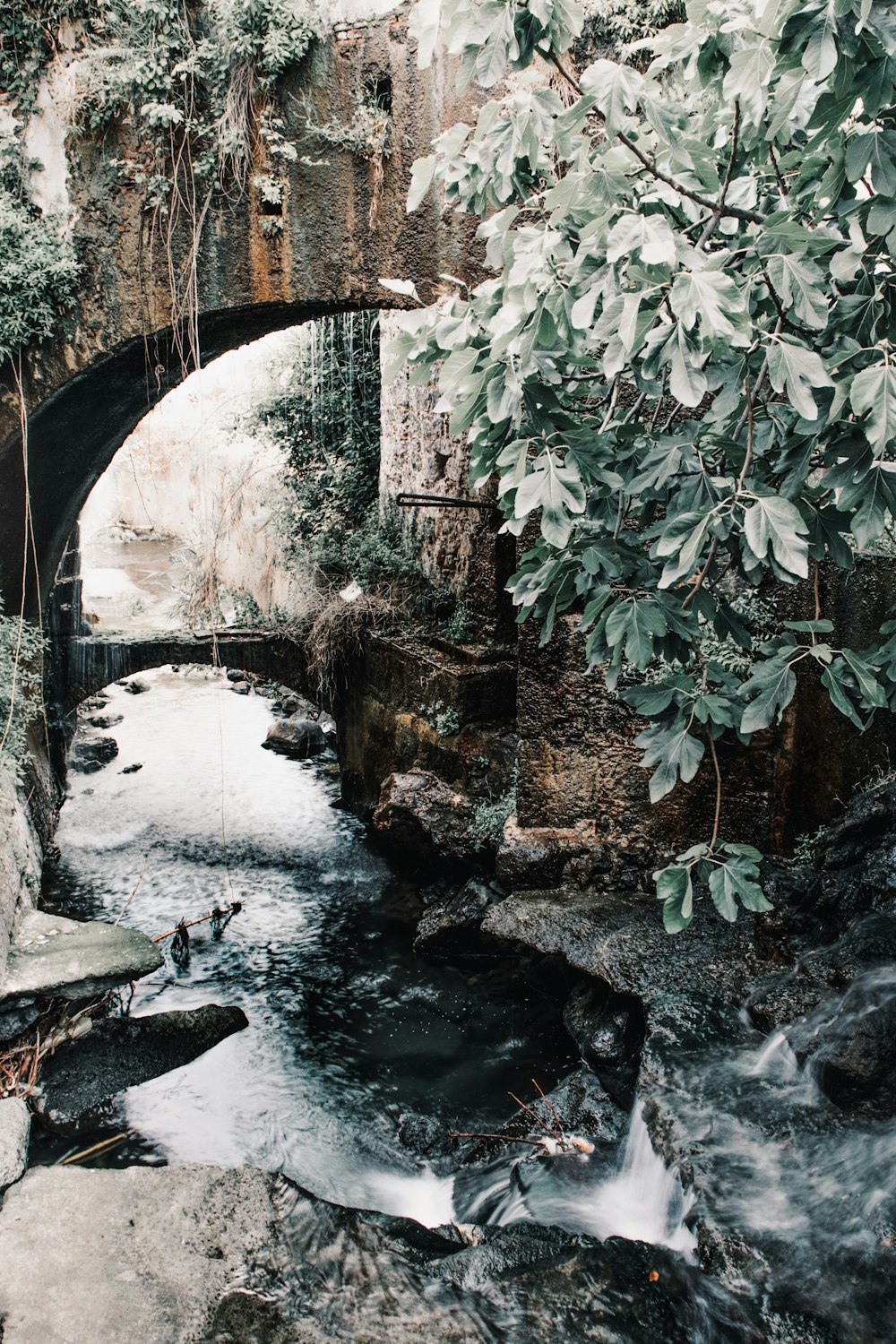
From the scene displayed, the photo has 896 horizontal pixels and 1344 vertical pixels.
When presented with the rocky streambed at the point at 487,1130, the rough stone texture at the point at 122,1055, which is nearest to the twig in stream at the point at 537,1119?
the rocky streambed at the point at 487,1130

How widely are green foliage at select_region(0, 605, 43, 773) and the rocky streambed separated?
5.57 feet

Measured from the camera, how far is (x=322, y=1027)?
5316mm

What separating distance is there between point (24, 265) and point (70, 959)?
3.75 m

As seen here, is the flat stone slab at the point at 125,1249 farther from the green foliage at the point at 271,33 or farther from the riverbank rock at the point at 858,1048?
the green foliage at the point at 271,33

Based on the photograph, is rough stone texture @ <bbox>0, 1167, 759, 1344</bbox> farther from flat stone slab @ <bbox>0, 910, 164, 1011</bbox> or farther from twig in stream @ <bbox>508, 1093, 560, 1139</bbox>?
flat stone slab @ <bbox>0, 910, 164, 1011</bbox>

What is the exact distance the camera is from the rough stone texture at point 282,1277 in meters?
2.69

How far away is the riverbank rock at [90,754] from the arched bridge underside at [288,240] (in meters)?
5.53

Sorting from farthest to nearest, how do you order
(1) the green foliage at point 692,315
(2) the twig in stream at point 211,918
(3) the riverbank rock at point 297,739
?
(3) the riverbank rock at point 297,739 → (2) the twig in stream at point 211,918 → (1) the green foliage at point 692,315

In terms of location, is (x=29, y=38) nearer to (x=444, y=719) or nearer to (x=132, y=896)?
(x=444, y=719)

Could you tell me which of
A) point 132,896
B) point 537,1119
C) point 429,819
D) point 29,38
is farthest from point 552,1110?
point 29,38

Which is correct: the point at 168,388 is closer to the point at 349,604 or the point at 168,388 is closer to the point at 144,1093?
the point at 349,604

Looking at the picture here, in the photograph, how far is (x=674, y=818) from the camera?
516 centimetres

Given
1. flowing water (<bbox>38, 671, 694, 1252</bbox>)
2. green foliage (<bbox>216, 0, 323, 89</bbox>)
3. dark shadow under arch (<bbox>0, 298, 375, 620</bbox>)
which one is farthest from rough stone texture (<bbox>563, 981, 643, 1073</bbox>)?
green foliage (<bbox>216, 0, 323, 89</bbox>)

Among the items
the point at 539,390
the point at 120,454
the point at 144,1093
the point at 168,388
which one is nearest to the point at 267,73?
the point at 168,388
